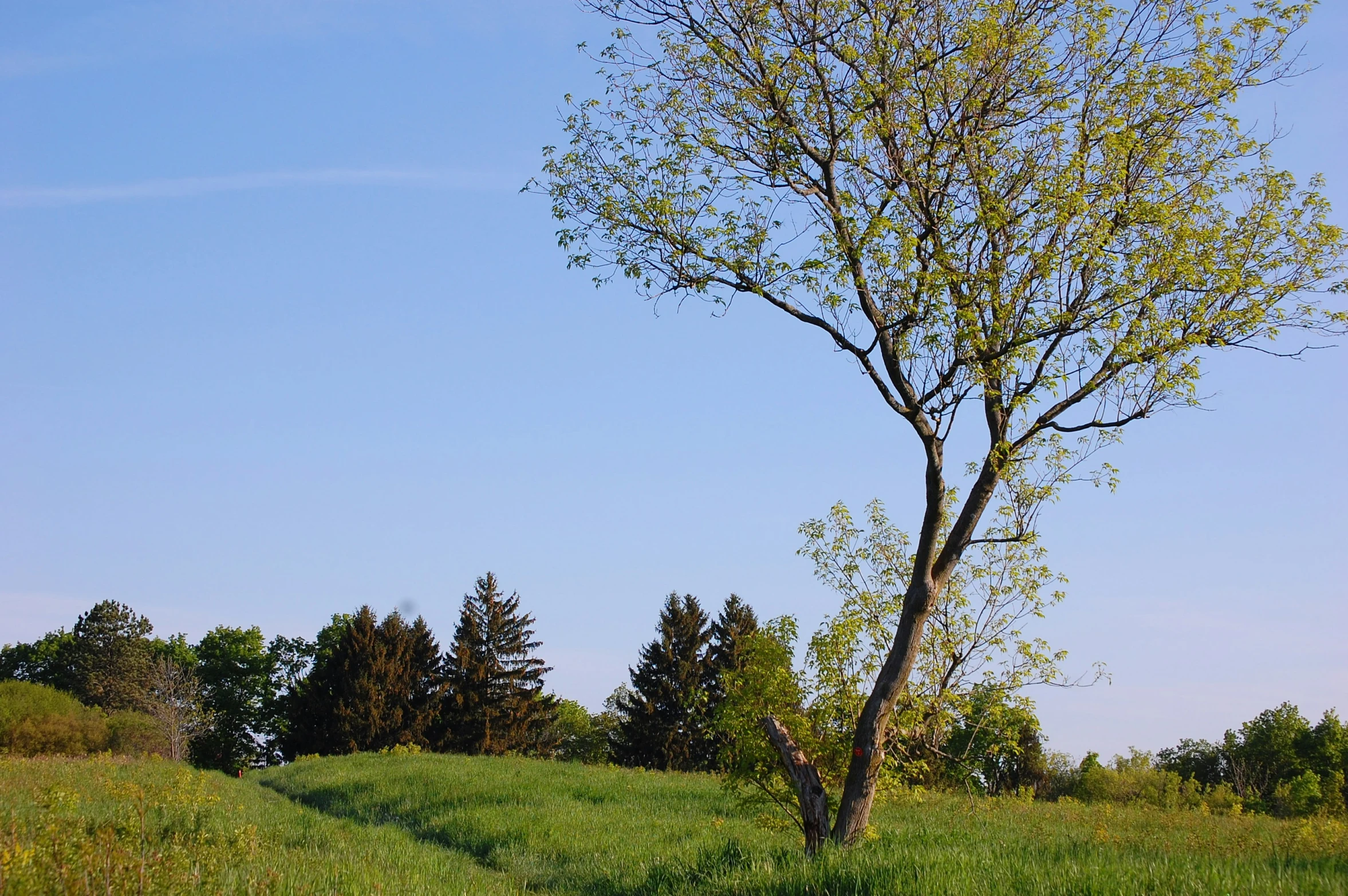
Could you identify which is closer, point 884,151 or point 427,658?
point 884,151

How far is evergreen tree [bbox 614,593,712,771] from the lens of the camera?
180 feet

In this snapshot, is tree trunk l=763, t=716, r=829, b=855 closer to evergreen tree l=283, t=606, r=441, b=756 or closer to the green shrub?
evergreen tree l=283, t=606, r=441, b=756

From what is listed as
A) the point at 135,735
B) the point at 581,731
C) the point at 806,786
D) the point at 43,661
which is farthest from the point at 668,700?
the point at 43,661

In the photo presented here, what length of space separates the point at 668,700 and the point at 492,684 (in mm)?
11513

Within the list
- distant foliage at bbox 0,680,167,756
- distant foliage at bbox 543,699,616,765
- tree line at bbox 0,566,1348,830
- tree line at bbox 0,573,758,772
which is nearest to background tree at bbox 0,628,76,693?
tree line at bbox 0,566,1348,830

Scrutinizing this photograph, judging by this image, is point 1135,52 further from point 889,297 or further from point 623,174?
point 623,174

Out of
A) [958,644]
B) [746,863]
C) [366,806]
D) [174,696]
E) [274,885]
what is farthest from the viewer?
[174,696]

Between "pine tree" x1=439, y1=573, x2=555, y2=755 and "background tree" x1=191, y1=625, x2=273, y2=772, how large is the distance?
23.5 m

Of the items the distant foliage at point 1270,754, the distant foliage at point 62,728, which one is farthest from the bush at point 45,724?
the distant foliage at point 1270,754

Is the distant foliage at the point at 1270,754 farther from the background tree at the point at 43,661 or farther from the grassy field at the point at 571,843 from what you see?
the background tree at the point at 43,661

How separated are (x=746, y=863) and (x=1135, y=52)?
10.4 metres

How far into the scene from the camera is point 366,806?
71.8ft

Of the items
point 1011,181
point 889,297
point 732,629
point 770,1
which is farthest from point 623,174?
point 732,629

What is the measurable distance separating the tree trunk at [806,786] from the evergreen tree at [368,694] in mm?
47872
